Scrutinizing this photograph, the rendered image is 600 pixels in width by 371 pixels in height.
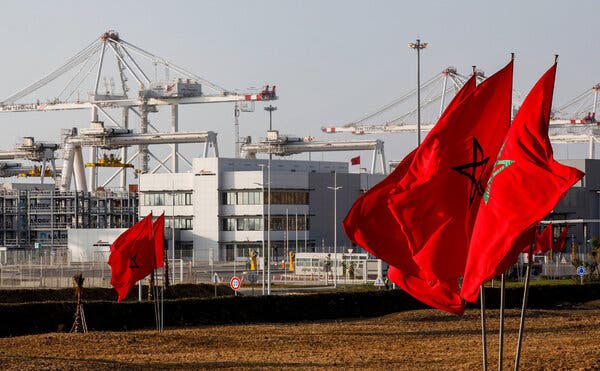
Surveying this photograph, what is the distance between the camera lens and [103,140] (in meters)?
139

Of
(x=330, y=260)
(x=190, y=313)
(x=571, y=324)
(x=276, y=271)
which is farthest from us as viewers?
(x=276, y=271)

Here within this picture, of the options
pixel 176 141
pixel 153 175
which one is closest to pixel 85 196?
pixel 176 141

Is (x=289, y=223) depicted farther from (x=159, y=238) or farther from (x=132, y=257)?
(x=132, y=257)

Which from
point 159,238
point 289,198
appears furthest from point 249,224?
point 159,238

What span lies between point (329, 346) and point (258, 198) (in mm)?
76411

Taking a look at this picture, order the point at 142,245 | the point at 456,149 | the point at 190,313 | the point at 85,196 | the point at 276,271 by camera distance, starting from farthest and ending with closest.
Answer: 1. the point at 85,196
2. the point at 276,271
3. the point at 190,313
4. the point at 142,245
5. the point at 456,149

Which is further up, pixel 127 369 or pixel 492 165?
pixel 492 165

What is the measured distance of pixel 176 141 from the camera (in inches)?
5305

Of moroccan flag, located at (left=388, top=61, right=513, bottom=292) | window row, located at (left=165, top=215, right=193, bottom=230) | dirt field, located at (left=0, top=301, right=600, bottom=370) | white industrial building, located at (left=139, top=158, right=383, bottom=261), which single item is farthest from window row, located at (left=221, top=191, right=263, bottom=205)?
moroccan flag, located at (left=388, top=61, right=513, bottom=292)

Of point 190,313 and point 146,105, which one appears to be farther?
point 146,105

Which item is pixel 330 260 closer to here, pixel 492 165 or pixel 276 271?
pixel 276 271

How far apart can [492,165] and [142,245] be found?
22.2 meters

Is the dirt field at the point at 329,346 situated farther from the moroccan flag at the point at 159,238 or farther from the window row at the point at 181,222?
the window row at the point at 181,222

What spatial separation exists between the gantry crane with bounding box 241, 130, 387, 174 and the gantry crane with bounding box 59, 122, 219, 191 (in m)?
16.8
